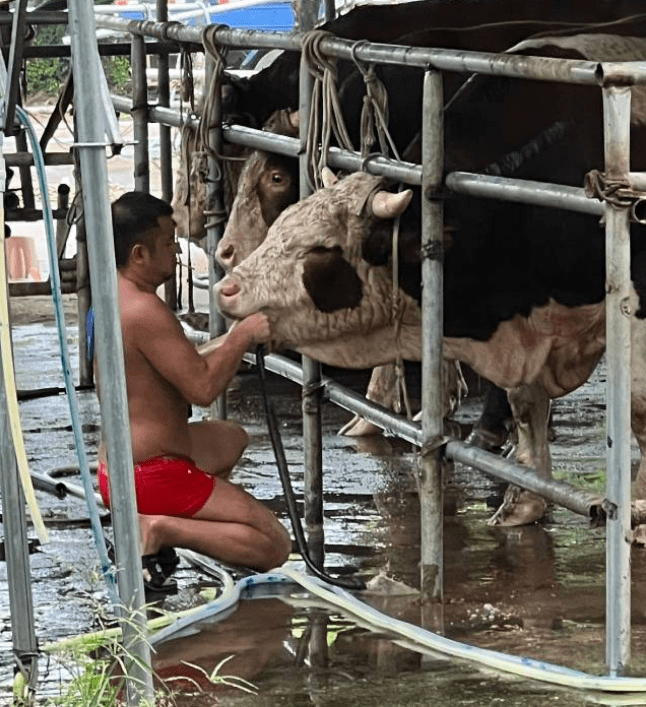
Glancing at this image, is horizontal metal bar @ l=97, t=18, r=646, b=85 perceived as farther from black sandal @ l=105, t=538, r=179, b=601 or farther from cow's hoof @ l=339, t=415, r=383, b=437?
cow's hoof @ l=339, t=415, r=383, b=437

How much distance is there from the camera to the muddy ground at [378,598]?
195 inches

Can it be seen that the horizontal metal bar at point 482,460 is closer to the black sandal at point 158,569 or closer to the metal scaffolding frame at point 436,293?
the metal scaffolding frame at point 436,293

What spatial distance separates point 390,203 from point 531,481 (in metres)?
1.05

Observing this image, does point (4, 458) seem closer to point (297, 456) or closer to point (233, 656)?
point (233, 656)

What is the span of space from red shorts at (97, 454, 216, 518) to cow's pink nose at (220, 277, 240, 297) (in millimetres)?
602

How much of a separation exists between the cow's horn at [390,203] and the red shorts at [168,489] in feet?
3.60

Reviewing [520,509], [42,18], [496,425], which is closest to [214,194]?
[42,18]

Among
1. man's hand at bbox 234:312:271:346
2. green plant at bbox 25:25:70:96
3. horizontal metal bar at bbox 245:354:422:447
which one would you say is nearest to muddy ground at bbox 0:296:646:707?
horizontal metal bar at bbox 245:354:422:447

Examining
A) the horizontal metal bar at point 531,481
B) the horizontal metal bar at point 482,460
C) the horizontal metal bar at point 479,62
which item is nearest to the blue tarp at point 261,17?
the horizontal metal bar at point 482,460

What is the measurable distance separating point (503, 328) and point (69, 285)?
15.3 ft

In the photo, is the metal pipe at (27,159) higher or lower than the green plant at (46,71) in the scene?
lower

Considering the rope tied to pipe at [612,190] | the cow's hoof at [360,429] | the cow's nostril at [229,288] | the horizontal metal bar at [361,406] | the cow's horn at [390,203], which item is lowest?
the cow's hoof at [360,429]

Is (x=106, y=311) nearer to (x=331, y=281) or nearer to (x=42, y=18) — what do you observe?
(x=331, y=281)

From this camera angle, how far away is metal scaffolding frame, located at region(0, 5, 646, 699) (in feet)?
12.3
